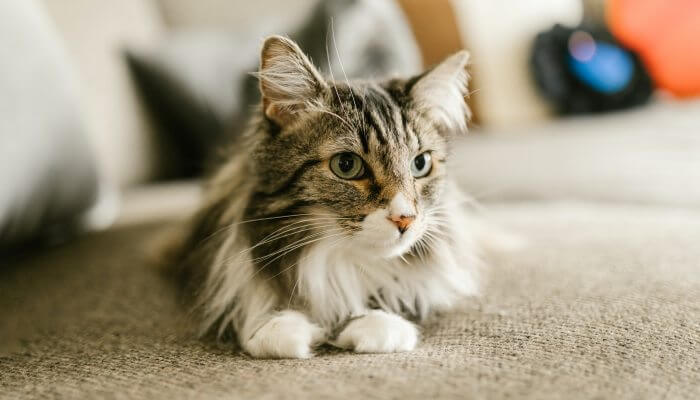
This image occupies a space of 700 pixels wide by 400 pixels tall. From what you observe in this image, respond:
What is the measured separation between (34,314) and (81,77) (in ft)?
4.11

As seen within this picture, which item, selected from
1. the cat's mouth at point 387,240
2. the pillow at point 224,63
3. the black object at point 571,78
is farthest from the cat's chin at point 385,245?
the black object at point 571,78

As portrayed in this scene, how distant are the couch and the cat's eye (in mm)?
206

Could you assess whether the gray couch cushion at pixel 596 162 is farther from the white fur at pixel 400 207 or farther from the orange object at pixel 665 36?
the white fur at pixel 400 207

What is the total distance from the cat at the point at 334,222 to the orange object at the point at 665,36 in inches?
80.1

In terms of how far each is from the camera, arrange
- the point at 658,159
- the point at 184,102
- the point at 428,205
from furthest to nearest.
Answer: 1. the point at 184,102
2. the point at 658,159
3. the point at 428,205

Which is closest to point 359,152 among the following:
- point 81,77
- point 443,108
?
point 443,108

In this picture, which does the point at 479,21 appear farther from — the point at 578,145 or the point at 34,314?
the point at 34,314

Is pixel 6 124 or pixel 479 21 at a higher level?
pixel 479 21

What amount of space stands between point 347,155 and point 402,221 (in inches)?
6.9

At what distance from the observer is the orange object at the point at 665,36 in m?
2.62

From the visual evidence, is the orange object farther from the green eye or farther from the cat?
the green eye

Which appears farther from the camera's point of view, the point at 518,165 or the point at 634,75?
the point at 634,75

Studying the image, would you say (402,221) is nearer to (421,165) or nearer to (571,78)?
(421,165)

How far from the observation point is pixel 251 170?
1.18 m
